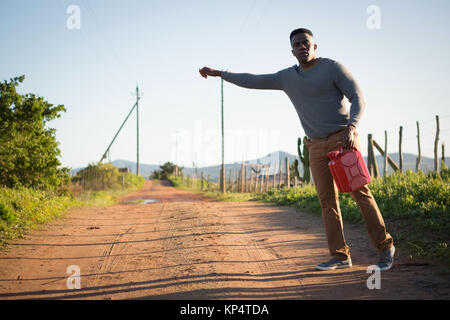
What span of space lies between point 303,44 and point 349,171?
4.09 ft

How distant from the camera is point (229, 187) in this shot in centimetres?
2934

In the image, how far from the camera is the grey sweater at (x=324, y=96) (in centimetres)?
322

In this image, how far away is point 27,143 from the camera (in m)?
10.6

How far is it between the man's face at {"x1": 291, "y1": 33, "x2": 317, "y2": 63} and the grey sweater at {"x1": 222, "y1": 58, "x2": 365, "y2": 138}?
0.10m

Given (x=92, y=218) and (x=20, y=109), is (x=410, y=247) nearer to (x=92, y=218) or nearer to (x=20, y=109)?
(x=92, y=218)

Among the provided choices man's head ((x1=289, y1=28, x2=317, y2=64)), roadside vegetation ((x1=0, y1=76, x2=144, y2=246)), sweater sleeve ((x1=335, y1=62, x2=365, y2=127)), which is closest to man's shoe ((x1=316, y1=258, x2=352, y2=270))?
sweater sleeve ((x1=335, y1=62, x2=365, y2=127))

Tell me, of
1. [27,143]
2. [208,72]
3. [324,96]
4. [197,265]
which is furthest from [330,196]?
[27,143]

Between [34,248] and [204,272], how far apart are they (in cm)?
279

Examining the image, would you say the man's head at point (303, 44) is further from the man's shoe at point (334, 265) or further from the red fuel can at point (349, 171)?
the man's shoe at point (334, 265)

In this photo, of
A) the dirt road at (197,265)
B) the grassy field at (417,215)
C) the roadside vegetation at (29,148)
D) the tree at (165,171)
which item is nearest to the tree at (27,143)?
the roadside vegetation at (29,148)

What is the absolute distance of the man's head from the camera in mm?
3408

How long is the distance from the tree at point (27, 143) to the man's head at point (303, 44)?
9211 millimetres

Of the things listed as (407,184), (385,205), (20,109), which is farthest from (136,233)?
(20,109)

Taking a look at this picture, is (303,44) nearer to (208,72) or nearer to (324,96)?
(324,96)
